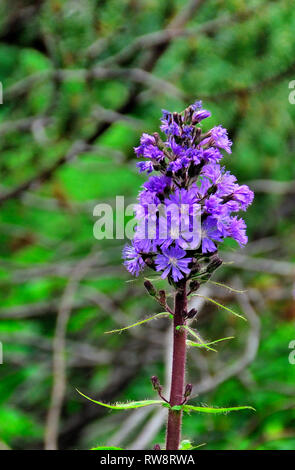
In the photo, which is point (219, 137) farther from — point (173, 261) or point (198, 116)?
point (173, 261)

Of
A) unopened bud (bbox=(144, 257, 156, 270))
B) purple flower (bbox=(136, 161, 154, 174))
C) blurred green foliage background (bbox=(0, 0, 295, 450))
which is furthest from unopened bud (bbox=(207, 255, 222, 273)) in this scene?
blurred green foliage background (bbox=(0, 0, 295, 450))

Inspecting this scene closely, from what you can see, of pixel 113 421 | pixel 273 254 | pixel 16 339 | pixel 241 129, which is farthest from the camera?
pixel 273 254

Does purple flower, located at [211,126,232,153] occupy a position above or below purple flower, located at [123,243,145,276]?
above

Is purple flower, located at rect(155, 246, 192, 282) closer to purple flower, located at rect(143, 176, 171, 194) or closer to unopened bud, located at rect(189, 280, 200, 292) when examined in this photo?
unopened bud, located at rect(189, 280, 200, 292)

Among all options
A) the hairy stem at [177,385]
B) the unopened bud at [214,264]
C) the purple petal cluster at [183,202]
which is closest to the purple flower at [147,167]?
the purple petal cluster at [183,202]

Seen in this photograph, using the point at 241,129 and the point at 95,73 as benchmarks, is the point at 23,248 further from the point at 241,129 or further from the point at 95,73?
the point at 241,129
